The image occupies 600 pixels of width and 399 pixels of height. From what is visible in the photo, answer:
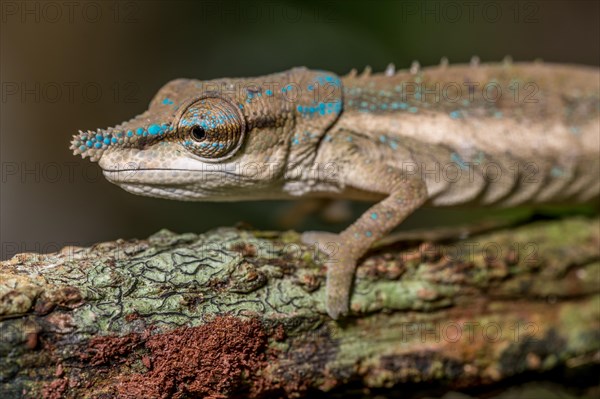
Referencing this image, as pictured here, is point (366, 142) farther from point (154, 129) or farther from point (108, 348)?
point (108, 348)

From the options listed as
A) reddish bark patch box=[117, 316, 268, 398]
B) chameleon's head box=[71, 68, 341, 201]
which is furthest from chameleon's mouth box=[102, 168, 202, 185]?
reddish bark patch box=[117, 316, 268, 398]

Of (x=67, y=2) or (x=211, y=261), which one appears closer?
(x=211, y=261)

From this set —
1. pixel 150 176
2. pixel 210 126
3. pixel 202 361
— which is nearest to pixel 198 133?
pixel 210 126

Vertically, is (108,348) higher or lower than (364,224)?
lower

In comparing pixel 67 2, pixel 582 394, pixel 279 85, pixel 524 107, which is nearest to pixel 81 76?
pixel 67 2

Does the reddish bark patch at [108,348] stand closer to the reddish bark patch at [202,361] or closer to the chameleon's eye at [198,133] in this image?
the reddish bark patch at [202,361]

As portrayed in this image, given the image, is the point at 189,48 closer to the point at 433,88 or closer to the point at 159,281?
the point at 433,88
